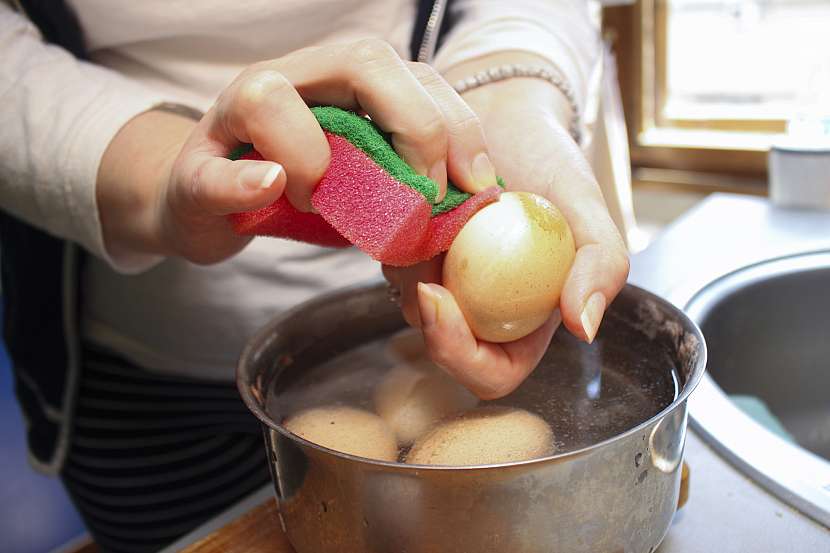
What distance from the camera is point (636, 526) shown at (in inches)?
15.3

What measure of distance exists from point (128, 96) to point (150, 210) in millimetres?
100

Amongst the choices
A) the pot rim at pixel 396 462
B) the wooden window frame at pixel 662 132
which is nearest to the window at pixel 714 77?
the wooden window frame at pixel 662 132

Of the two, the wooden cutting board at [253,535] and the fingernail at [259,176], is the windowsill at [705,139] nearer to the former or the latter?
the wooden cutting board at [253,535]

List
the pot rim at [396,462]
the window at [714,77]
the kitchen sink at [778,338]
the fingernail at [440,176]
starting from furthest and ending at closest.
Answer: the window at [714,77] → the kitchen sink at [778,338] → the fingernail at [440,176] → the pot rim at [396,462]

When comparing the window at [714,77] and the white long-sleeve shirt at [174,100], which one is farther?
the window at [714,77]

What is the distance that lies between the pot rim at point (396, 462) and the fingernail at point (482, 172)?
13cm

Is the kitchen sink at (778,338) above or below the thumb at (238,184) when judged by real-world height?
below

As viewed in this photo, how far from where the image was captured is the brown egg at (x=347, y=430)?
0.46m

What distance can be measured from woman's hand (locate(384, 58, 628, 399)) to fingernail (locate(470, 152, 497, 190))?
68 millimetres

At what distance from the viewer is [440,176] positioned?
0.45 m

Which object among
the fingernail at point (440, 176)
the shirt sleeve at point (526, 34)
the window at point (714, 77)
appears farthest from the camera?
the window at point (714, 77)

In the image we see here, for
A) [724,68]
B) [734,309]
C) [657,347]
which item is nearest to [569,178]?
[657,347]

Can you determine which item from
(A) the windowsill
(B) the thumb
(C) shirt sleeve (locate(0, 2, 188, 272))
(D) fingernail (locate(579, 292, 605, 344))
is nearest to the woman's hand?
(D) fingernail (locate(579, 292, 605, 344))

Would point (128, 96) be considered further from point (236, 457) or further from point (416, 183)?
point (236, 457)
